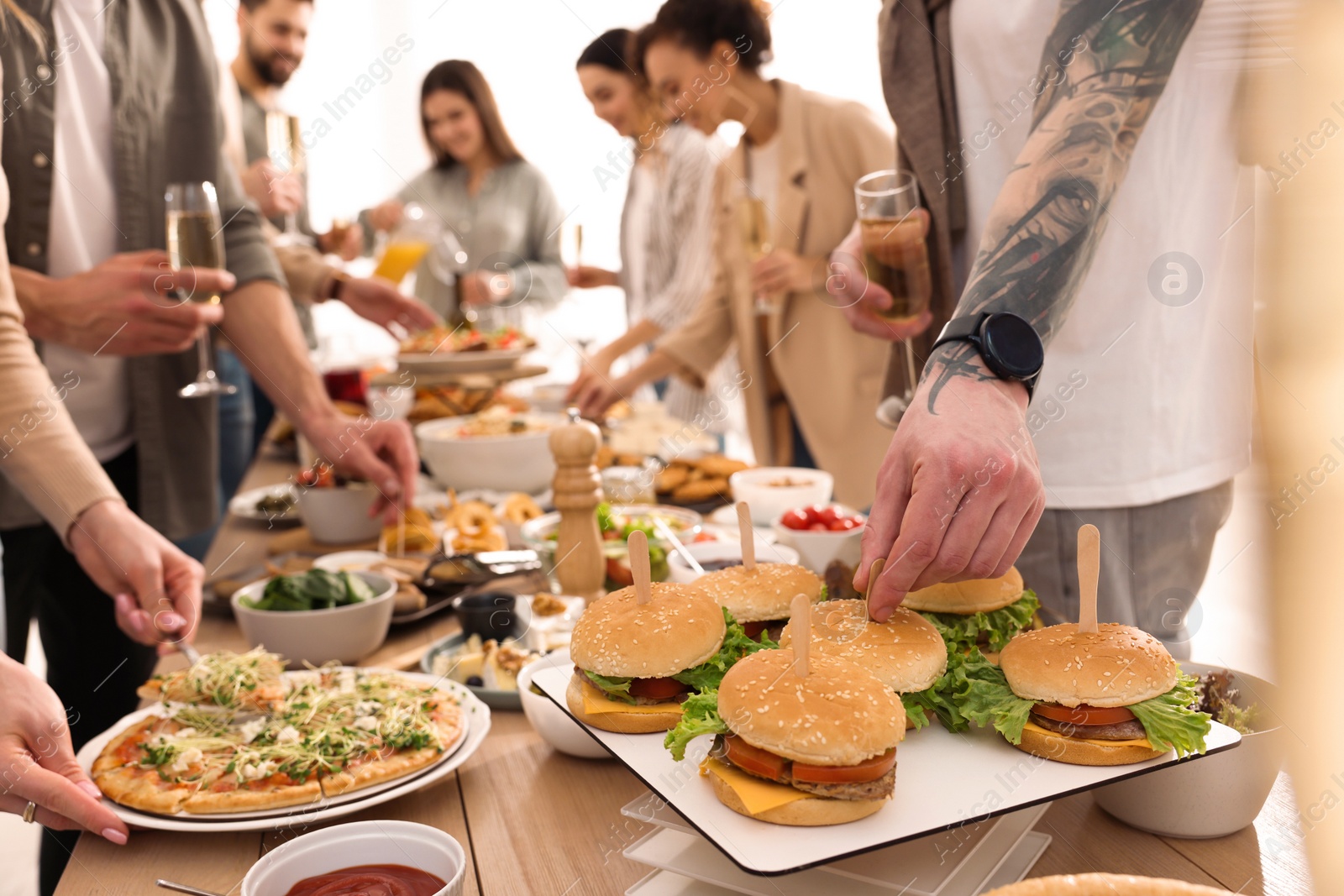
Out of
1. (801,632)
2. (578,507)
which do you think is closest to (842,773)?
(801,632)

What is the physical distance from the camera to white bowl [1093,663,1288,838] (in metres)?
0.97

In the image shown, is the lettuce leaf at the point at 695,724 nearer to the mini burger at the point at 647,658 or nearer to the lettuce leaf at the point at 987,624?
the mini burger at the point at 647,658

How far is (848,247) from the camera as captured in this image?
191 cm

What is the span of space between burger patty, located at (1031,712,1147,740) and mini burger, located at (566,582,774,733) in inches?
13.4

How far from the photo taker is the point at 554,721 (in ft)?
4.11

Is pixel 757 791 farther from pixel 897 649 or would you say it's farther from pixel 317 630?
pixel 317 630

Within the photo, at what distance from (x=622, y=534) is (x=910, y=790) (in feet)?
3.71

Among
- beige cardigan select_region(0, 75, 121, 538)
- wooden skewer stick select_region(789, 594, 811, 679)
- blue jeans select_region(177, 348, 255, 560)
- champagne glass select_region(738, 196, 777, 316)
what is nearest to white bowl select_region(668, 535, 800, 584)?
wooden skewer stick select_region(789, 594, 811, 679)

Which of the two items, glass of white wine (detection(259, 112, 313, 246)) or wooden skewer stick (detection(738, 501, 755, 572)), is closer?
wooden skewer stick (detection(738, 501, 755, 572))

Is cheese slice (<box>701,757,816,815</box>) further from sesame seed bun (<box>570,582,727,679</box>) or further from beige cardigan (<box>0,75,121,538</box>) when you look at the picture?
beige cardigan (<box>0,75,121,538</box>)

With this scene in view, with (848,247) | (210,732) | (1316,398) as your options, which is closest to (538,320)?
(848,247)

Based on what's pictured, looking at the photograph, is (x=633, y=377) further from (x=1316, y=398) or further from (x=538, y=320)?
(x=1316, y=398)

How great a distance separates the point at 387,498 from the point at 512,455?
0.41 m

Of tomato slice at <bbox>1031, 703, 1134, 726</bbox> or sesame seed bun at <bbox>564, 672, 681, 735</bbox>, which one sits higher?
tomato slice at <bbox>1031, 703, 1134, 726</bbox>
